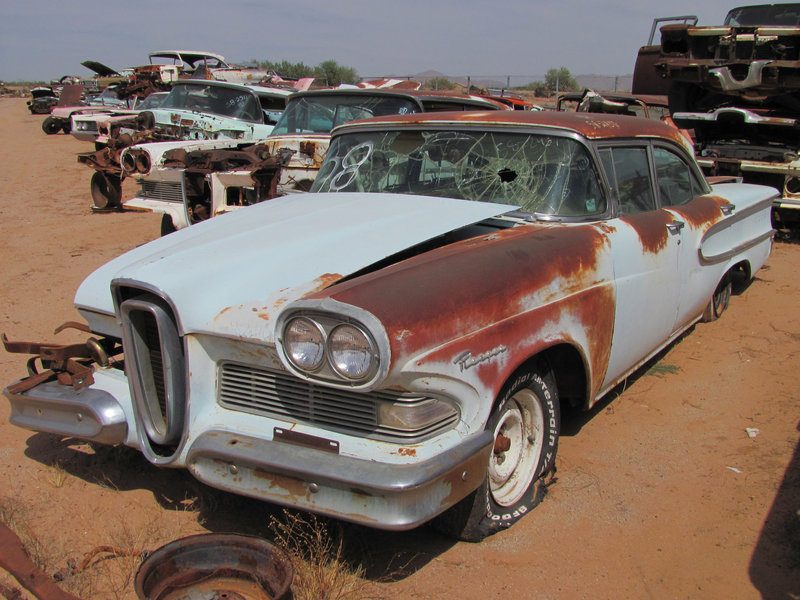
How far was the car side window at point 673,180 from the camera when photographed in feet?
12.9

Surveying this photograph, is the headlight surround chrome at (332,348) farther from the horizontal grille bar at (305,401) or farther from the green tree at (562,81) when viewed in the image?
the green tree at (562,81)

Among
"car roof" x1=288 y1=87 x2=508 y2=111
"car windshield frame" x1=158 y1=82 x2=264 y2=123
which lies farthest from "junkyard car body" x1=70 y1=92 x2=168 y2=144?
"car roof" x1=288 y1=87 x2=508 y2=111

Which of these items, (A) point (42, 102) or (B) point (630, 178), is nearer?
(B) point (630, 178)

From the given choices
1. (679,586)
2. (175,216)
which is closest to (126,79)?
(175,216)

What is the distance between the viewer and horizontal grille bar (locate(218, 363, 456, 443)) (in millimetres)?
2238

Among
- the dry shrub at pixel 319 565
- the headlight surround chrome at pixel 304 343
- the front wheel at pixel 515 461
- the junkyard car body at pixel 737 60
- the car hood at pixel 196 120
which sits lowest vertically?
the dry shrub at pixel 319 565

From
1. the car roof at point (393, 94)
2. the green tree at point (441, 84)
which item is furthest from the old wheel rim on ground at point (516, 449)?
the green tree at point (441, 84)

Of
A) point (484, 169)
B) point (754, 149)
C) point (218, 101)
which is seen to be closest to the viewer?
point (484, 169)

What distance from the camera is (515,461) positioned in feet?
9.18

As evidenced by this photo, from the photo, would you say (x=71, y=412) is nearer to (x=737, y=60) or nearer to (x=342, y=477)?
(x=342, y=477)

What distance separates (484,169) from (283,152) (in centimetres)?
349

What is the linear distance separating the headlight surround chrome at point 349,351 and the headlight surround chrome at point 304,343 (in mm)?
38

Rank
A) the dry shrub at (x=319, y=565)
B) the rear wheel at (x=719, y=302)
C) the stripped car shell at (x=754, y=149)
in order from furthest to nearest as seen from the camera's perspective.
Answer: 1. the stripped car shell at (x=754, y=149)
2. the rear wheel at (x=719, y=302)
3. the dry shrub at (x=319, y=565)

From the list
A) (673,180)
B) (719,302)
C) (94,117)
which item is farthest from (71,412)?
(94,117)
